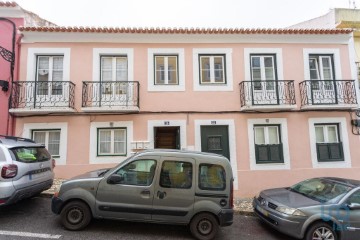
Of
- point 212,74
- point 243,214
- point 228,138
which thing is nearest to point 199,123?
point 228,138

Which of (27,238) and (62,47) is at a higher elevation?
(62,47)

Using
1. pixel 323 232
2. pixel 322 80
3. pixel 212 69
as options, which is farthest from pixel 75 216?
pixel 322 80

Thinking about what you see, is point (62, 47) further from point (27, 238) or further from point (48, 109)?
point (27, 238)

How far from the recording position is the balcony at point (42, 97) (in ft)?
26.1

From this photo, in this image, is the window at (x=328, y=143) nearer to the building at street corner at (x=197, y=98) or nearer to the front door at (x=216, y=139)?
the building at street corner at (x=197, y=98)

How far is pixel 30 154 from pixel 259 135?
7072 millimetres

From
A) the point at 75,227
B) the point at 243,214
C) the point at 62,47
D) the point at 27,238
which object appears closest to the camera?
the point at 27,238

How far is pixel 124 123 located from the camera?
27.3 ft

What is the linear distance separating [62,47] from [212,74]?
213 inches

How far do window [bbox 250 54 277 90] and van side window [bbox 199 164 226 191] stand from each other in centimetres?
485

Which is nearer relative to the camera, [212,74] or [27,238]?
[27,238]

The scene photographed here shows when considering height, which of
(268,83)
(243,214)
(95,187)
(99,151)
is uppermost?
(268,83)

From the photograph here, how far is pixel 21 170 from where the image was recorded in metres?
4.94

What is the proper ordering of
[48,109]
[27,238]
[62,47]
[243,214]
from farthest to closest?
[62,47]
[48,109]
[243,214]
[27,238]
